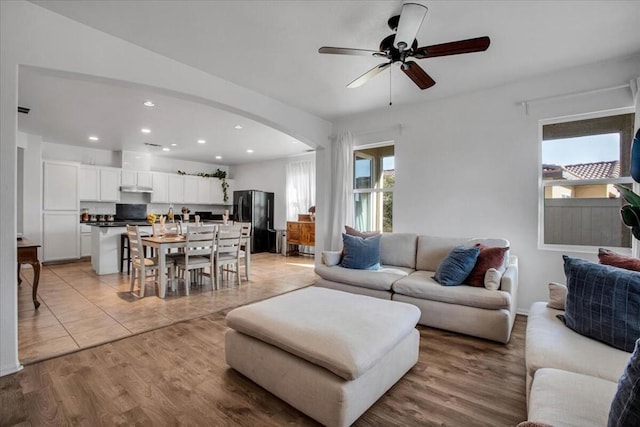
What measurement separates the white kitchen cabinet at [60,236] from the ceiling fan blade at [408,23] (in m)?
7.42

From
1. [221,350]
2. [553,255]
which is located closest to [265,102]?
[221,350]

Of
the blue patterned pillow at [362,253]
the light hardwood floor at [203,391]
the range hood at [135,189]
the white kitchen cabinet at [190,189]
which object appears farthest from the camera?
the white kitchen cabinet at [190,189]

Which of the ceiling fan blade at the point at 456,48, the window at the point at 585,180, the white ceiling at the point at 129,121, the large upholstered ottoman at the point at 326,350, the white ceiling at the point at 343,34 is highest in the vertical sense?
the white ceiling at the point at 343,34

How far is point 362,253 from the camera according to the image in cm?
376

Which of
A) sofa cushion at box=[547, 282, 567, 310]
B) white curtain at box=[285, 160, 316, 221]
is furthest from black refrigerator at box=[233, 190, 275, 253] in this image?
sofa cushion at box=[547, 282, 567, 310]

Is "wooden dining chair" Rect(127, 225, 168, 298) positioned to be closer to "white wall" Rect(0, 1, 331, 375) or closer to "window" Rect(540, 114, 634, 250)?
"white wall" Rect(0, 1, 331, 375)

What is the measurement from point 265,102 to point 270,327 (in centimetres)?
308

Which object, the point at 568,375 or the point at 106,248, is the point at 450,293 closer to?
the point at 568,375

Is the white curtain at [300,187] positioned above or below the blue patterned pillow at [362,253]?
above

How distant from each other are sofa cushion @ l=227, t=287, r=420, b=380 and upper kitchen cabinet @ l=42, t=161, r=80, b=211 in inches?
254

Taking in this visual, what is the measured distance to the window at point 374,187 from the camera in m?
4.67

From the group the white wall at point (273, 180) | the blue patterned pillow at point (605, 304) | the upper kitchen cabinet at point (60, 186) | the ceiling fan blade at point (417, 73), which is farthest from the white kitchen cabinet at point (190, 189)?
the blue patterned pillow at point (605, 304)

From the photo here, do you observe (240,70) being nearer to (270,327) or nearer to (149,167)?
(270,327)

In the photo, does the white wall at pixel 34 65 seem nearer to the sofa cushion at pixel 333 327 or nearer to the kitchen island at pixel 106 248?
the sofa cushion at pixel 333 327
